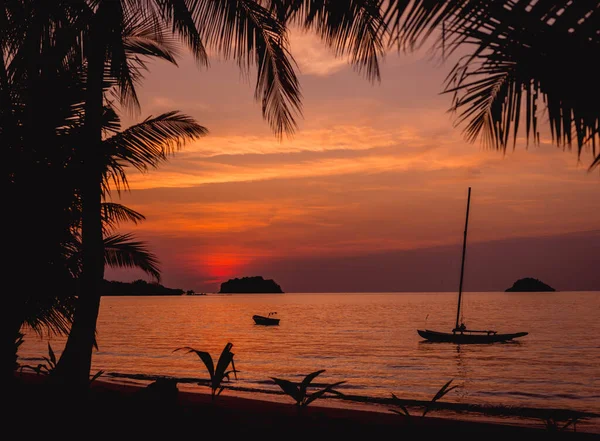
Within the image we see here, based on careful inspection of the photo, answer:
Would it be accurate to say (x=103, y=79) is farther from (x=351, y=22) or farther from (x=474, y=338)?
(x=474, y=338)

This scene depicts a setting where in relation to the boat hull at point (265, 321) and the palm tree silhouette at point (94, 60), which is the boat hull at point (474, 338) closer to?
the boat hull at point (265, 321)

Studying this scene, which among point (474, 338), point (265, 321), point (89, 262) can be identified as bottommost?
point (265, 321)

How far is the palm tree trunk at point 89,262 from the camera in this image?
8.17m

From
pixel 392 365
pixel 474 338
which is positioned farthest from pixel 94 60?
pixel 474 338

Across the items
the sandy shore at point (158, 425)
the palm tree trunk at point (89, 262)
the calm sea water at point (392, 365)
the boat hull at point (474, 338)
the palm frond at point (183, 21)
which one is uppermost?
the palm frond at point (183, 21)

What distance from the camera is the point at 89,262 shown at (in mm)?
8328

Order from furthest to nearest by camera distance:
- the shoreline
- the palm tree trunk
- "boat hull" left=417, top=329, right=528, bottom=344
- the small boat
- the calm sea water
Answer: the small boat → "boat hull" left=417, top=329, right=528, bottom=344 → the calm sea water → the shoreline → the palm tree trunk

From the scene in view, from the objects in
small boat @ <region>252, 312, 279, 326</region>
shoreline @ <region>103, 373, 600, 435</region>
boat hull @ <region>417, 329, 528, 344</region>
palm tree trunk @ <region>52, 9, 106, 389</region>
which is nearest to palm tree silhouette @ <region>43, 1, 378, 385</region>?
palm tree trunk @ <region>52, 9, 106, 389</region>

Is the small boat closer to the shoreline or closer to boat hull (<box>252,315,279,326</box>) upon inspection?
boat hull (<box>252,315,279,326</box>)

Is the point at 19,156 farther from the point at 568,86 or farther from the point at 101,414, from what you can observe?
the point at 568,86

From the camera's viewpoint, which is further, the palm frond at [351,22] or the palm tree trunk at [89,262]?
the palm tree trunk at [89,262]

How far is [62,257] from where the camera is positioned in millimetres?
7777

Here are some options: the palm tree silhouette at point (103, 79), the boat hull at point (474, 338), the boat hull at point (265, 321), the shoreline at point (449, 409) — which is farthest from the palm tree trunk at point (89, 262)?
the boat hull at point (265, 321)

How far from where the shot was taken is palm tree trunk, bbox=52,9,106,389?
8.17 metres
